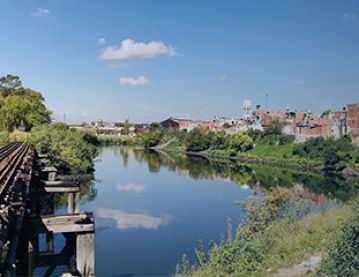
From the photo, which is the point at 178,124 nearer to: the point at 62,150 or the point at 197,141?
the point at 197,141

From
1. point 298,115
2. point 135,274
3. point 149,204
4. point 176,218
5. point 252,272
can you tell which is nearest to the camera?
point 252,272

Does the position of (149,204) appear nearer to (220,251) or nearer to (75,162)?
(75,162)

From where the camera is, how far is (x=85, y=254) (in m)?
5.44

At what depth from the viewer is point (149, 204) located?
74.1 feet

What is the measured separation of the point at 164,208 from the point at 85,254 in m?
16.2

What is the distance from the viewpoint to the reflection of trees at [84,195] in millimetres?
19205

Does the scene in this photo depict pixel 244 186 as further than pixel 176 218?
Yes

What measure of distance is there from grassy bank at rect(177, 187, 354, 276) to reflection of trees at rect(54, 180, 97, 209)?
9.99m

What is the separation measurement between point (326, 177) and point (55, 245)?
3295 cm

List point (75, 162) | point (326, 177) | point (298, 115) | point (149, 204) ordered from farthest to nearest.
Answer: point (298, 115), point (326, 177), point (75, 162), point (149, 204)

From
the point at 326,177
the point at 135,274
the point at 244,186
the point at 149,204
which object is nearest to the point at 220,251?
the point at 135,274

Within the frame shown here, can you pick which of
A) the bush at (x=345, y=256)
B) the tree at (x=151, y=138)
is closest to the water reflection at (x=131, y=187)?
the bush at (x=345, y=256)

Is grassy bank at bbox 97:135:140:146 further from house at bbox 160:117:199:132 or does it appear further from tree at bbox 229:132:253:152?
tree at bbox 229:132:253:152

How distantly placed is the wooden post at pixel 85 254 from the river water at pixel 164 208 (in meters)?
6.36
